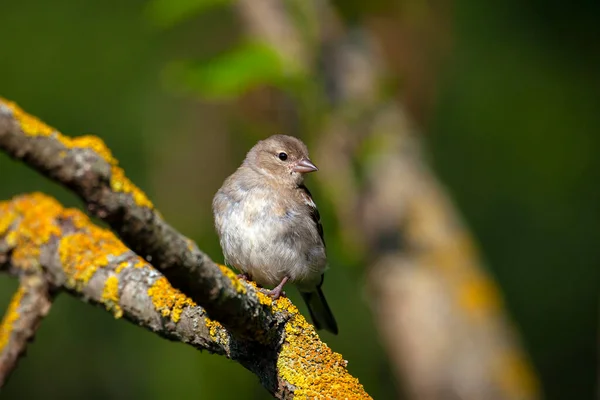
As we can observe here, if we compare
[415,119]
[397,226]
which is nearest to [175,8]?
[397,226]

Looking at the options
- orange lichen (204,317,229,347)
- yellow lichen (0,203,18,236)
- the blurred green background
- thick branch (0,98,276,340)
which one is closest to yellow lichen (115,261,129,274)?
orange lichen (204,317,229,347)

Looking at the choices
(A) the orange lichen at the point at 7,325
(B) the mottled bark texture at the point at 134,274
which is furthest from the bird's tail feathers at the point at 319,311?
(A) the orange lichen at the point at 7,325

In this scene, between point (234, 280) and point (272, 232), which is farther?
point (272, 232)

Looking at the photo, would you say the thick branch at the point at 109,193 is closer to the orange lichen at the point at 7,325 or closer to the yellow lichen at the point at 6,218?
the orange lichen at the point at 7,325

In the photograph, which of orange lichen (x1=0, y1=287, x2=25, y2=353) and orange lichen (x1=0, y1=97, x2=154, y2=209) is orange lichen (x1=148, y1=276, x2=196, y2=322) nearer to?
orange lichen (x1=0, y1=287, x2=25, y2=353)

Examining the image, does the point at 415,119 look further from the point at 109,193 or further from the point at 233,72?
the point at 109,193

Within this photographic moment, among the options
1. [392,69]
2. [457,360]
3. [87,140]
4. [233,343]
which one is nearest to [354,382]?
[233,343]
